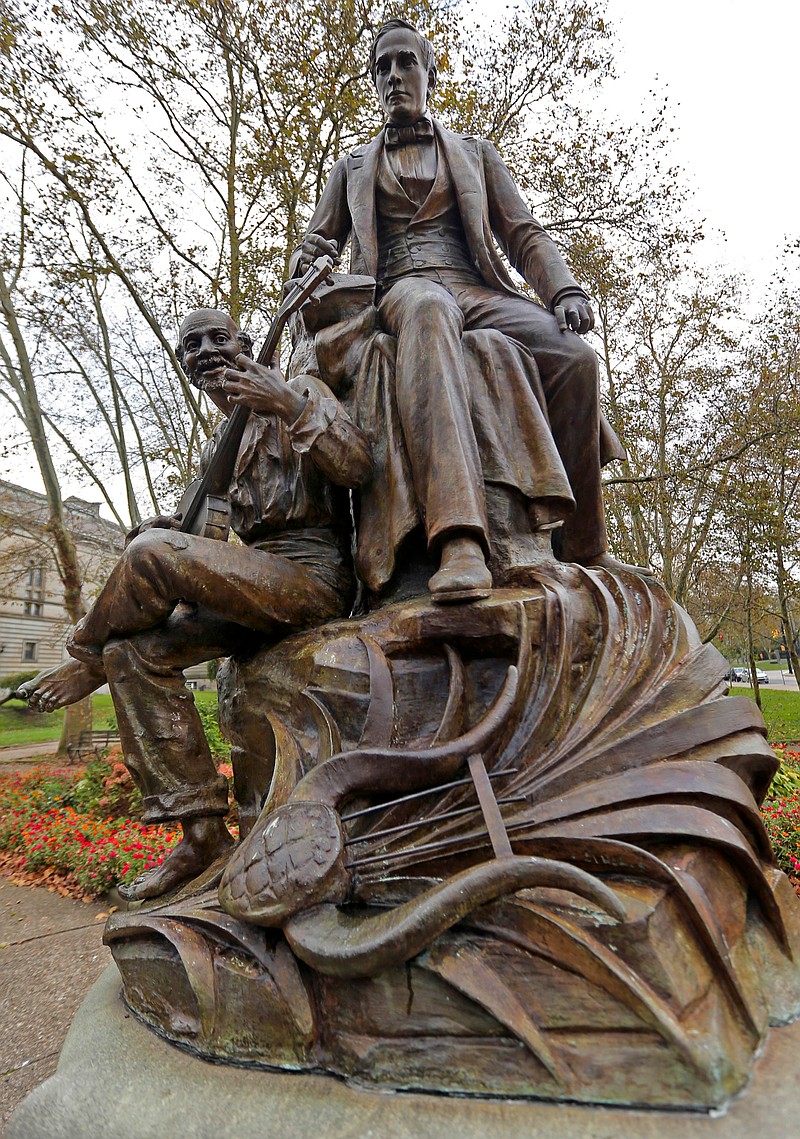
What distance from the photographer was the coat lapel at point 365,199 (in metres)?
2.89

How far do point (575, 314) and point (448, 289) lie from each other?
1.69 feet

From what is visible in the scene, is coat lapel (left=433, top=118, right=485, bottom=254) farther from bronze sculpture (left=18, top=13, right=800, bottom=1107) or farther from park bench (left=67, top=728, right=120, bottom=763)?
park bench (left=67, top=728, right=120, bottom=763)

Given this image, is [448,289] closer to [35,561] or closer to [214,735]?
[214,735]

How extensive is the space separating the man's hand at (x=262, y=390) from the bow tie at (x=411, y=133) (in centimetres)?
156

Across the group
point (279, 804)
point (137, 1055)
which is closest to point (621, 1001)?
point (279, 804)

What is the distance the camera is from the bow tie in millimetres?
3018

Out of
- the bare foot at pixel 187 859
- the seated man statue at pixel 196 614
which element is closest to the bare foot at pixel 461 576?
the seated man statue at pixel 196 614

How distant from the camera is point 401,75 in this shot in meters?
2.90

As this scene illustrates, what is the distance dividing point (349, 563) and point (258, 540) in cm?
35

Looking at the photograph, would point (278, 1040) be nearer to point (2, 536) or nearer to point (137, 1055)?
point (137, 1055)

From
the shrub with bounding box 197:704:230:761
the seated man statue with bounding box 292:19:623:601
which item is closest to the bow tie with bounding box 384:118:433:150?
the seated man statue with bounding box 292:19:623:601

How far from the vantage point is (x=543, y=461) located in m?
2.32

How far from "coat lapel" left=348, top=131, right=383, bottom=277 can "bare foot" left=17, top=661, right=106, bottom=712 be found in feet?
6.24

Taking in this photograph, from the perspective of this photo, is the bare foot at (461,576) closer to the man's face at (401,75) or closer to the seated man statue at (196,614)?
the seated man statue at (196,614)
